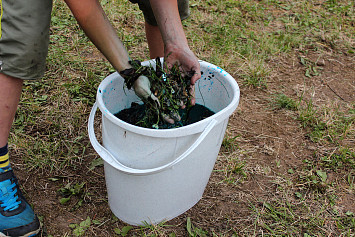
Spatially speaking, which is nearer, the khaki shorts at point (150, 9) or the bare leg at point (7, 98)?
the bare leg at point (7, 98)

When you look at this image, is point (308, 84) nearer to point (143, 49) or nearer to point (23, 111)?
point (143, 49)

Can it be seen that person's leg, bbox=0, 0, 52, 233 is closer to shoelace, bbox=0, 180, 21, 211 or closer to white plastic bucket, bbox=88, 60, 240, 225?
shoelace, bbox=0, 180, 21, 211

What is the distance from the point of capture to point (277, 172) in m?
1.81

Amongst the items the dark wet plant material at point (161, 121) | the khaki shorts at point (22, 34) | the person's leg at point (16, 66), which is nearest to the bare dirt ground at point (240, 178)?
the person's leg at point (16, 66)

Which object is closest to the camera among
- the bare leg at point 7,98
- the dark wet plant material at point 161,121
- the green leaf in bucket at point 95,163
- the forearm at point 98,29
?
the forearm at point 98,29

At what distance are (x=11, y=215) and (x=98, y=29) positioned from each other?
2.61ft

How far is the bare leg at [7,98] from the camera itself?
1237 mm

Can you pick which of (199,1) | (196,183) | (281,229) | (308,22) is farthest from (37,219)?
(308,22)

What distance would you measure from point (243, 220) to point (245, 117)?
74cm

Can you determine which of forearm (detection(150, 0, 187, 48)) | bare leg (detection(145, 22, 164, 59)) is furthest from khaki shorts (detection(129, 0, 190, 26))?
forearm (detection(150, 0, 187, 48))

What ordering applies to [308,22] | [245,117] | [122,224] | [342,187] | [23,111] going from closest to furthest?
1. [122,224]
2. [342,187]
3. [23,111]
4. [245,117]
5. [308,22]

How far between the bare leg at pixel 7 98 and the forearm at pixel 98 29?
33 cm

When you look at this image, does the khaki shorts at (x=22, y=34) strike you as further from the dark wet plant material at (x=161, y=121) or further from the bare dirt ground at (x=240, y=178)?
the bare dirt ground at (x=240, y=178)

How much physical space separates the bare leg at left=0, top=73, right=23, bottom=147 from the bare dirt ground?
0.40 metres
